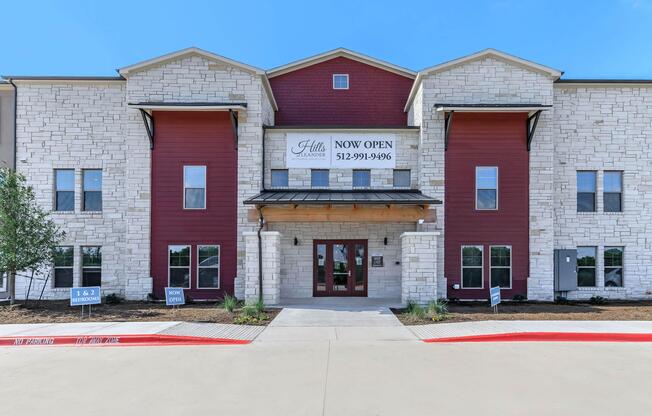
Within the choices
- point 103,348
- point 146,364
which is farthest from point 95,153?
point 146,364

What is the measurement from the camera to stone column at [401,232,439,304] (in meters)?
14.0

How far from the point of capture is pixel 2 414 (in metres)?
5.42

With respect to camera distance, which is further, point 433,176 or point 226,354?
point 433,176

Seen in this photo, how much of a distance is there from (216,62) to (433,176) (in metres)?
9.91

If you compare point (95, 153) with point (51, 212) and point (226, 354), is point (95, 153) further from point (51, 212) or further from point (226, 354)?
point (226, 354)

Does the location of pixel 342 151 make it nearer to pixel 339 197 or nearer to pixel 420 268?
pixel 339 197

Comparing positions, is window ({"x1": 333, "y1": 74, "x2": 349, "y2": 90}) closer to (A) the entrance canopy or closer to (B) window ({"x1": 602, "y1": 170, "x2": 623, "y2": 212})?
(A) the entrance canopy

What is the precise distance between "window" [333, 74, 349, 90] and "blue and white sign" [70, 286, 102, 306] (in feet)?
44.7

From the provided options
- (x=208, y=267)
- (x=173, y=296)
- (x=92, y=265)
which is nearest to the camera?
(x=173, y=296)

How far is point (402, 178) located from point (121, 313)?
37.6 feet

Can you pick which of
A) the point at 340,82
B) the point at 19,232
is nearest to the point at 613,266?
the point at 340,82

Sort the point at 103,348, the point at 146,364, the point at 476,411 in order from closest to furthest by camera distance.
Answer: the point at 476,411
the point at 146,364
the point at 103,348

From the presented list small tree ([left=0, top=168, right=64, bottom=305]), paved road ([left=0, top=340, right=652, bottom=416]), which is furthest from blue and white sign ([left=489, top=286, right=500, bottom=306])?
small tree ([left=0, top=168, right=64, bottom=305])

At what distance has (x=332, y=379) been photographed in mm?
6598
